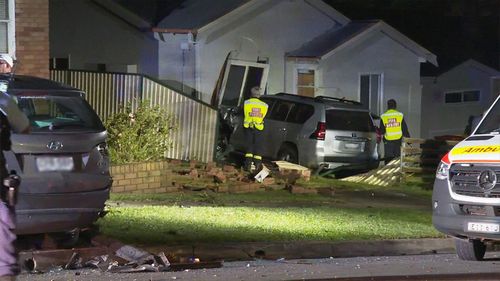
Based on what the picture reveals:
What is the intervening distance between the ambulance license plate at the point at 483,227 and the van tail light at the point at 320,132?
8.86 meters

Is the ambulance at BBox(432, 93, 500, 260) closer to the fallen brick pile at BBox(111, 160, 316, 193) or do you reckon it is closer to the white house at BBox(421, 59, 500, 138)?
the fallen brick pile at BBox(111, 160, 316, 193)

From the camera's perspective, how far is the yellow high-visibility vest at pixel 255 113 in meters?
18.2

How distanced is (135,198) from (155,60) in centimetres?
1023

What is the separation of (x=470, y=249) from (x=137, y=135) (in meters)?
6.35

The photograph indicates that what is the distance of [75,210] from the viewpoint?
9.19m

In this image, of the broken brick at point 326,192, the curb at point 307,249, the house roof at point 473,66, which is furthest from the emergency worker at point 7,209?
the house roof at point 473,66

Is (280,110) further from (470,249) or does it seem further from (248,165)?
(470,249)

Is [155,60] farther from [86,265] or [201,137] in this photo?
[86,265]

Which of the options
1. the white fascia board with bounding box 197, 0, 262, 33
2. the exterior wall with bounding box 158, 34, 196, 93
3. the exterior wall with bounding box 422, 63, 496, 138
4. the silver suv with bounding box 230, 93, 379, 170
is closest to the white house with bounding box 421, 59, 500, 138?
the exterior wall with bounding box 422, 63, 496, 138

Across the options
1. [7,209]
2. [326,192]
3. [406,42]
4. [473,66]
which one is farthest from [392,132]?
[7,209]

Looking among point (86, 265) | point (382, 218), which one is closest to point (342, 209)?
point (382, 218)

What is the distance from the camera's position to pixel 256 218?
12.3 m

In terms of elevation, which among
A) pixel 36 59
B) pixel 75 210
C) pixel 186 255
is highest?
pixel 36 59

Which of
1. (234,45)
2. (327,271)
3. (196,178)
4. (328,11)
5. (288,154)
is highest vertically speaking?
(328,11)
